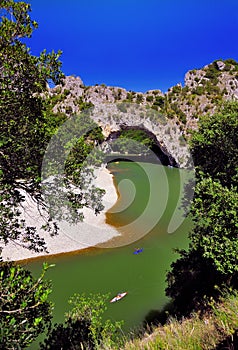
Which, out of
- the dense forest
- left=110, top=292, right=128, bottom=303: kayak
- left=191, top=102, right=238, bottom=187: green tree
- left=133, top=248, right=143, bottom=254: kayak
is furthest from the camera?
left=133, top=248, right=143, bottom=254: kayak

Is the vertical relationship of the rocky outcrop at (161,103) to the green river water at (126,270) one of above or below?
above

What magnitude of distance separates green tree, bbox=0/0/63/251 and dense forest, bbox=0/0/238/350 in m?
0.02

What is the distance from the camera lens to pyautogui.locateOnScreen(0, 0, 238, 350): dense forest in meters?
4.53

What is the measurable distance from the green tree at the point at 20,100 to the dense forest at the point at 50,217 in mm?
21

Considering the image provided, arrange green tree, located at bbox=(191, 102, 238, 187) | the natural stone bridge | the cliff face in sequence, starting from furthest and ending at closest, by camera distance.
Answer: the cliff face
the natural stone bridge
green tree, located at bbox=(191, 102, 238, 187)

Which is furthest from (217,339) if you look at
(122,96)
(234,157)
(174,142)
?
(122,96)

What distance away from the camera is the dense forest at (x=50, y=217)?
4.53 m

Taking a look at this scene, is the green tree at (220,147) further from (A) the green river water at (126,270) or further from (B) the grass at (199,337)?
(A) the green river water at (126,270)

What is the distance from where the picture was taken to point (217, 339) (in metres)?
5.19

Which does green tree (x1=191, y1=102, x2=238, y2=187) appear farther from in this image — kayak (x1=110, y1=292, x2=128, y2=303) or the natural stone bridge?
the natural stone bridge

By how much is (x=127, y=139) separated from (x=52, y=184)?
66.7 m

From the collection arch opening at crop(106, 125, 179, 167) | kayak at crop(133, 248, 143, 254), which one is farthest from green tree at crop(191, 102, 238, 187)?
arch opening at crop(106, 125, 179, 167)

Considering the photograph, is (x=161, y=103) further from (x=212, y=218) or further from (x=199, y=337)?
(x=199, y=337)

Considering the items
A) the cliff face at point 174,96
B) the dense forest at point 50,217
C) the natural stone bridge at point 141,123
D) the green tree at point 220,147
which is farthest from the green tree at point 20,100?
the cliff face at point 174,96
